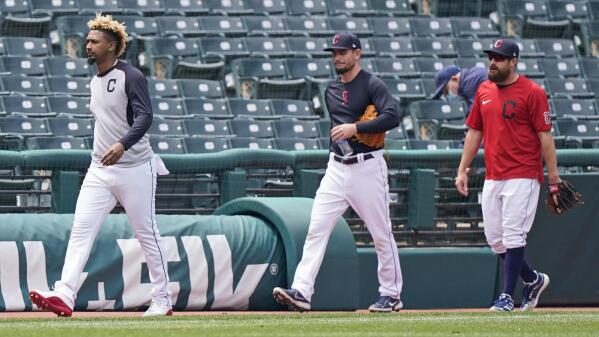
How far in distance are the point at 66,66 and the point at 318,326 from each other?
9.95 m

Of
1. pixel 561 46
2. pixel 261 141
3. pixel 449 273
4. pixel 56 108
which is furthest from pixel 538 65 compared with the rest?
pixel 449 273

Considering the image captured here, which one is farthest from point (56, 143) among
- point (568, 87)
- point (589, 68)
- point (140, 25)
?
point (589, 68)

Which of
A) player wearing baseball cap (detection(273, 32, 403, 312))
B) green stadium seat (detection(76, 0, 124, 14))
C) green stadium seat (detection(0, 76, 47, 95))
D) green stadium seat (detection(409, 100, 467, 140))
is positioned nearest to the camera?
player wearing baseball cap (detection(273, 32, 403, 312))

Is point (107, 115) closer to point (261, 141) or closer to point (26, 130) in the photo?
point (26, 130)

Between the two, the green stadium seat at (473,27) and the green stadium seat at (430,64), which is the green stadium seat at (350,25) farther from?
the green stadium seat at (473,27)

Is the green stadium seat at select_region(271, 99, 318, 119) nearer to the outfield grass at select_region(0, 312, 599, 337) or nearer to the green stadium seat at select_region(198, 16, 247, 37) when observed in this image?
the green stadium seat at select_region(198, 16, 247, 37)

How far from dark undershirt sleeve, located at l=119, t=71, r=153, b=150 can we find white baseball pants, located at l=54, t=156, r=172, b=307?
29 cm

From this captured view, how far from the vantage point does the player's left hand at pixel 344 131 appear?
752 centimetres

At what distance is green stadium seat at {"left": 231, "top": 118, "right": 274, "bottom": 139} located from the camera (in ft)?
49.5

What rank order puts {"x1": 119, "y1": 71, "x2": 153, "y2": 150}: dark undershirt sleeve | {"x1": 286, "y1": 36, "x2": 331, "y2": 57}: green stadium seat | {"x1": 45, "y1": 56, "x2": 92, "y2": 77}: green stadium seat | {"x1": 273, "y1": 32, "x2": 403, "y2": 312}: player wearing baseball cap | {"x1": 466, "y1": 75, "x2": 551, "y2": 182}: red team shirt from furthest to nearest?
1. {"x1": 286, "y1": 36, "x2": 331, "y2": 57}: green stadium seat
2. {"x1": 45, "y1": 56, "x2": 92, "y2": 77}: green stadium seat
3. {"x1": 466, "y1": 75, "x2": 551, "y2": 182}: red team shirt
4. {"x1": 273, "y1": 32, "x2": 403, "y2": 312}: player wearing baseball cap
5. {"x1": 119, "y1": 71, "x2": 153, "y2": 150}: dark undershirt sleeve

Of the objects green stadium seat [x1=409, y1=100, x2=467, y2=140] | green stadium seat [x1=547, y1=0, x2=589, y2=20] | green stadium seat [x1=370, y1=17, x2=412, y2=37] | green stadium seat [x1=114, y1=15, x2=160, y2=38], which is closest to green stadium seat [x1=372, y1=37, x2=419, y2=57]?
green stadium seat [x1=370, y1=17, x2=412, y2=37]

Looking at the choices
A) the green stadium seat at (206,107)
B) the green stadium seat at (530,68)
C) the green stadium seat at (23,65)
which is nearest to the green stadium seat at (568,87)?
the green stadium seat at (530,68)

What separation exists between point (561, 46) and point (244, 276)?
39.8 ft

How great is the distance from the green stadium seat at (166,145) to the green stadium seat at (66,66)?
2341 millimetres
